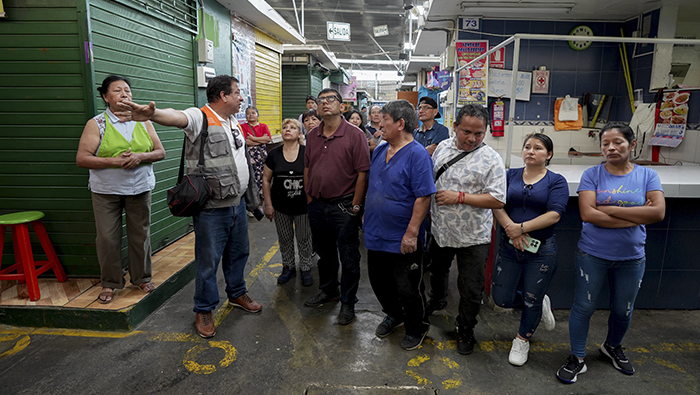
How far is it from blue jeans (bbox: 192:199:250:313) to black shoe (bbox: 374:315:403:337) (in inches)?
53.8

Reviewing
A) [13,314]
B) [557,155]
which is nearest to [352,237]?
[13,314]

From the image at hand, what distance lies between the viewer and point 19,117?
13.0 ft

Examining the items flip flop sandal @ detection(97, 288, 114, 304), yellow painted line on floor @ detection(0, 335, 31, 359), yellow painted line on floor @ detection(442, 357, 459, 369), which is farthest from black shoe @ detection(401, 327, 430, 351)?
yellow painted line on floor @ detection(0, 335, 31, 359)

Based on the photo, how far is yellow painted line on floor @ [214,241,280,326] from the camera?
12.8 feet

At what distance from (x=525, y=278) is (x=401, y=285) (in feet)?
2.89

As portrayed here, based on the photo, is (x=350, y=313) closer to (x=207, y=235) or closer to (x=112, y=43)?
(x=207, y=235)

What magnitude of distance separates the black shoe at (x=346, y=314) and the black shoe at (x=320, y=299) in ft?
1.08

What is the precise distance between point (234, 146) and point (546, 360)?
9.50 feet

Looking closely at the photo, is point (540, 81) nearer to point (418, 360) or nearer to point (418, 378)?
point (418, 360)

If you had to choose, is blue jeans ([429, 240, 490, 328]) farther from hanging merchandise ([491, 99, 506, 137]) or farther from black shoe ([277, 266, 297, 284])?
hanging merchandise ([491, 99, 506, 137])

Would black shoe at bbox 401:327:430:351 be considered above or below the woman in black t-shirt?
below

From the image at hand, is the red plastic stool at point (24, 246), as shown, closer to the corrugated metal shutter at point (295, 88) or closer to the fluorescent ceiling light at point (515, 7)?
the fluorescent ceiling light at point (515, 7)

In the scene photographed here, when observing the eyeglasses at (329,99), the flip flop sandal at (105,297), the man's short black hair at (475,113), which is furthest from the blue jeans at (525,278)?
the flip flop sandal at (105,297)

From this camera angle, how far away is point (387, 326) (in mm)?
3557
